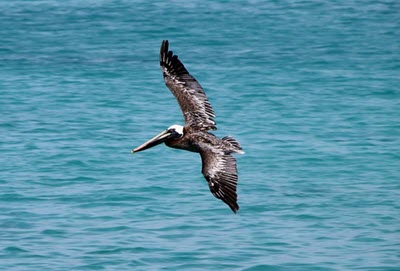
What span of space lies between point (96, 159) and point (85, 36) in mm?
10784

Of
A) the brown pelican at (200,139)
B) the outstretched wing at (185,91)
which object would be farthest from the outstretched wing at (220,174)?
the outstretched wing at (185,91)

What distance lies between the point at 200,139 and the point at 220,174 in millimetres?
929

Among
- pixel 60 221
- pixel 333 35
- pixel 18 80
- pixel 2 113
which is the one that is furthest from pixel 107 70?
pixel 60 221

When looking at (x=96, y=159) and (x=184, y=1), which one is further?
(x=184, y=1)

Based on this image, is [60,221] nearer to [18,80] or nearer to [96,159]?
[96,159]

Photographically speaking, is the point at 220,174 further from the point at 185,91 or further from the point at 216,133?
the point at 216,133

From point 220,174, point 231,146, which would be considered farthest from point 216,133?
point 220,174

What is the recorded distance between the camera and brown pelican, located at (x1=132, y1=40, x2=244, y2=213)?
1278cm

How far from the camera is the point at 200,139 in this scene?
13.7 meters

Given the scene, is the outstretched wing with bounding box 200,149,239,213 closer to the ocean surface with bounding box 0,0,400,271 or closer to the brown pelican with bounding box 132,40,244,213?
the brown pelican with bounding box 132,40,244,213

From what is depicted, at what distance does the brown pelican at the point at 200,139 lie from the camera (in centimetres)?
1278

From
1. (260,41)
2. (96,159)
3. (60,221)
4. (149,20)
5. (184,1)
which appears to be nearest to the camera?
(60,221)

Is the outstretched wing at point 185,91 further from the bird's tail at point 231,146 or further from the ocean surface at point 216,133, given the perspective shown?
the ocean surface at point 216,133

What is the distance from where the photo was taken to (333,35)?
30.4m
